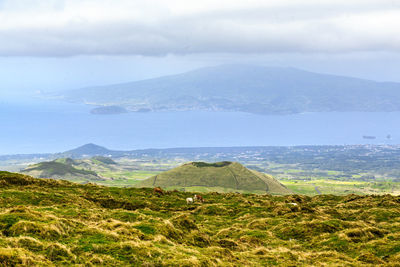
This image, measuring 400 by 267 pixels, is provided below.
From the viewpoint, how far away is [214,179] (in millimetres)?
171375

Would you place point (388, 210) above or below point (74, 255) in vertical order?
below

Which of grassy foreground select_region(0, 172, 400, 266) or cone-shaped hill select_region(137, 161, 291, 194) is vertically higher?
grassy foreground select_region(0, 172, 400, 266)

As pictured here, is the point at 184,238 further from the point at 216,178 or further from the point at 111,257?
the point at 216,178

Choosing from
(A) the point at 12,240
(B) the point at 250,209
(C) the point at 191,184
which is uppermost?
(A) the point at 12,240

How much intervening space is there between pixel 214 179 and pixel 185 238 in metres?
148

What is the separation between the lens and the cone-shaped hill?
16462cm

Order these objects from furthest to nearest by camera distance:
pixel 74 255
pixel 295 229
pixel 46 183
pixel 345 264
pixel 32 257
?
pixel 46 183 → pixel 295 229 → pixel 345 264 → pixel 74 255 → pixel 32 257

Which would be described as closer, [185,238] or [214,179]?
[185,238]

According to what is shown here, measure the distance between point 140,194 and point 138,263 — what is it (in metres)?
40.5

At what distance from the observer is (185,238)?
2462 centimetres

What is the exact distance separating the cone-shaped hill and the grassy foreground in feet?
399

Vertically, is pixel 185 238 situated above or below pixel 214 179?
above

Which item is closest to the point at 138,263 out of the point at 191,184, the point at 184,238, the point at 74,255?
the point at 74,255

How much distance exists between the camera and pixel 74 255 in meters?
16.8
